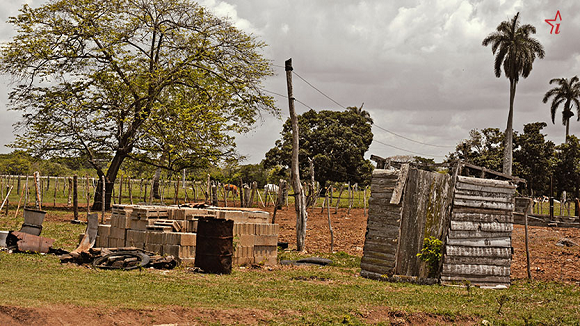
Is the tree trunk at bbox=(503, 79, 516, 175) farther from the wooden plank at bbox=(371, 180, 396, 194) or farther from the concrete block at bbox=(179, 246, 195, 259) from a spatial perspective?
the concrete block at bbox=(179, 246, 195, 259)

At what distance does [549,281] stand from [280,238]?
10005mm

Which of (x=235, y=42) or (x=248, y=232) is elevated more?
(x=235, y=42)

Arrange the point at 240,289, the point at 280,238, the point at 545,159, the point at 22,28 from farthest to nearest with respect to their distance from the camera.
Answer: the point at 545,159 → the point at 22,28 → the point at 280,238 → the point at 240,289

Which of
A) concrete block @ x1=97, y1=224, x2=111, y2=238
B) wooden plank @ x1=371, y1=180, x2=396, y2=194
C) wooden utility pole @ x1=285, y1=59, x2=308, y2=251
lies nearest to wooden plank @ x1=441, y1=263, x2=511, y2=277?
wooden plank @ x1=371, y1=180, x2=396, y2=194

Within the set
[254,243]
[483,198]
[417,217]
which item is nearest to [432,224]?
[417,217]

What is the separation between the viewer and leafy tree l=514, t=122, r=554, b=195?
5178cm

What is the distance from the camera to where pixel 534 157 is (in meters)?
52.5

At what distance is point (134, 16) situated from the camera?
3145cm

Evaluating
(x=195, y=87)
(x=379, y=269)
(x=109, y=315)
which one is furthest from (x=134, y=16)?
(x=109, y=315)

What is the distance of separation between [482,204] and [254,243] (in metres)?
5.45

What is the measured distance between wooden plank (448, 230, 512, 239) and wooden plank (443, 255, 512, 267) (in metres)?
0.46

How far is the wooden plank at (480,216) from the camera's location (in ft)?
40.4

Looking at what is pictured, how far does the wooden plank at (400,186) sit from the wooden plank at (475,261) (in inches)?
63.6

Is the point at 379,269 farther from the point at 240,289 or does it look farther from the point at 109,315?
the point at 109,315
